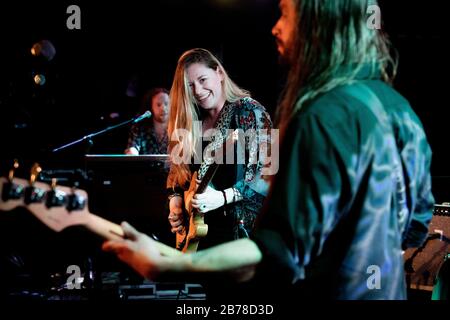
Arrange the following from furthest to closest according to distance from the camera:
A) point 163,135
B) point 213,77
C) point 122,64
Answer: point 122,64, point 163,135, point 213,77

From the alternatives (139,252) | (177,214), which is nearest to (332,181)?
(139,252)

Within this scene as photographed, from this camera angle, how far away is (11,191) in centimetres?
163

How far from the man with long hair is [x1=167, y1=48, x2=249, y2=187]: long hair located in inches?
77.6

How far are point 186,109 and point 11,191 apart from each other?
214 centimetres

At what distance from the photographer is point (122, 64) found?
7754 mm

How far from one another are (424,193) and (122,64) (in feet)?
22.1

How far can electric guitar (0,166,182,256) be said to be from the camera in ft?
5.38

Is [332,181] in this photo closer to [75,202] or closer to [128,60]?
[75,202]

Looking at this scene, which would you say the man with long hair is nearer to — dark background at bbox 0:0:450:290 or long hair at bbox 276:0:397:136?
long hair at bbox 276:0:397:136

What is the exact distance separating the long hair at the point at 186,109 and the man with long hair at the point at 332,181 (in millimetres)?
1971

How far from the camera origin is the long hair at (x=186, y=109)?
3568mm
